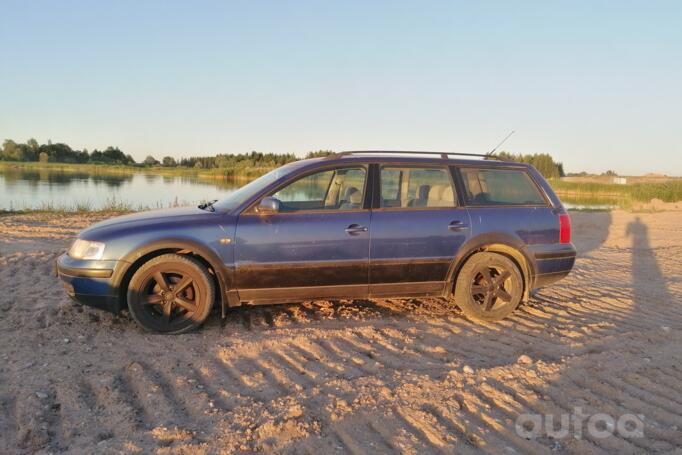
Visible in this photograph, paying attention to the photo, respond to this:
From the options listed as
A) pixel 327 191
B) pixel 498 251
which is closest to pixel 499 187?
pixel 498 251

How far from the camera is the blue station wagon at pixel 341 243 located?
4.36 m

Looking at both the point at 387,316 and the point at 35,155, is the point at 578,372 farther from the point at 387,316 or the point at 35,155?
the point at 35,155

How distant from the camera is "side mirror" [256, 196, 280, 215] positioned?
4.45 meters

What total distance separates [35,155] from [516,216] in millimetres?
84926

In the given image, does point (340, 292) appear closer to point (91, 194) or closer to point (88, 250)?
point (88, 250)

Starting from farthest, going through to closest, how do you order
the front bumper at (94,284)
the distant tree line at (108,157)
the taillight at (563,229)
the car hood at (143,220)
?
1. the distant tree line at (108,157)
2. the taillight at (563,229)
3. the car hood at (143,220)
4. the front bumper at (94,284)

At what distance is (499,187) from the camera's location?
17.2 feet

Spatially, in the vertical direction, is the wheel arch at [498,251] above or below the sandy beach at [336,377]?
above

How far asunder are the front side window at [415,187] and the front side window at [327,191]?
Result: 27 centimetres

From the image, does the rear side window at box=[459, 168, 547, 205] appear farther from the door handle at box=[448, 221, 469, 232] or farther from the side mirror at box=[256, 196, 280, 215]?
the side mirror at box=[256, 196, 280, 215]

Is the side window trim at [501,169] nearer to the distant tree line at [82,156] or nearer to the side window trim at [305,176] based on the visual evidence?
the side window trim at [305,176]

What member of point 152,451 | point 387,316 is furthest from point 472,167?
point 152,451

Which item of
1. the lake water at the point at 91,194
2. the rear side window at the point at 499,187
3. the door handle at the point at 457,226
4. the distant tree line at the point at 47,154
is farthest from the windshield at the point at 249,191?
the distant tree line at the point at 47,154

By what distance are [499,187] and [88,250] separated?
4321 millimetres
